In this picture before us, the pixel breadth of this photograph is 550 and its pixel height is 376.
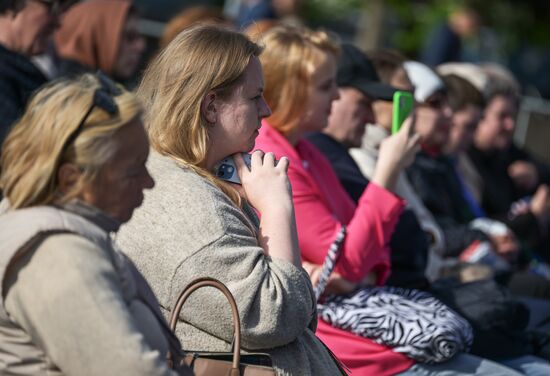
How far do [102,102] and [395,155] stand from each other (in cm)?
205

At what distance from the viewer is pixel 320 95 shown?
4.00 meters

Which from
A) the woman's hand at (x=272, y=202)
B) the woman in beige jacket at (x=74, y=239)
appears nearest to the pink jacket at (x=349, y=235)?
the woman's hand at (x=272, y=202)

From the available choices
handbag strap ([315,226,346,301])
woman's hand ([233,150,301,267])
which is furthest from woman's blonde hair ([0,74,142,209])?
handbag strap ([315,226,346,301])

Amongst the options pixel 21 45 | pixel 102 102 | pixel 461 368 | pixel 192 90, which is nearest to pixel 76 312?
pixel 102 102

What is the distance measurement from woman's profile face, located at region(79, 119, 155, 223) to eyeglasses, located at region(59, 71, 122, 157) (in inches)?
2.1

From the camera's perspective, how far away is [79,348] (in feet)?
6.71

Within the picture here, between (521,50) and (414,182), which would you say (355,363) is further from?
(521,50)

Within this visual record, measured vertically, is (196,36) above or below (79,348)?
above

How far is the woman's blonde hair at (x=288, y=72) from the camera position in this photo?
3930mm

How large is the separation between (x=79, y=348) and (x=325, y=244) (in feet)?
5.79

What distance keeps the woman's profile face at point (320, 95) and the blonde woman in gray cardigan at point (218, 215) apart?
88 cm

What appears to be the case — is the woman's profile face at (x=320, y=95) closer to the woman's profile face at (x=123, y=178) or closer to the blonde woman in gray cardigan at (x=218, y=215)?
the blonde woman in gray cardigan at (x=218, y=215)

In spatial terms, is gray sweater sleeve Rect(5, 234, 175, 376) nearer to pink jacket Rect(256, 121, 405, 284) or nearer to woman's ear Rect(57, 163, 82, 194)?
woman's ear Rect(57, 163, 82, 194)

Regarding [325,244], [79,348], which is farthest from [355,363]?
[79,348]
